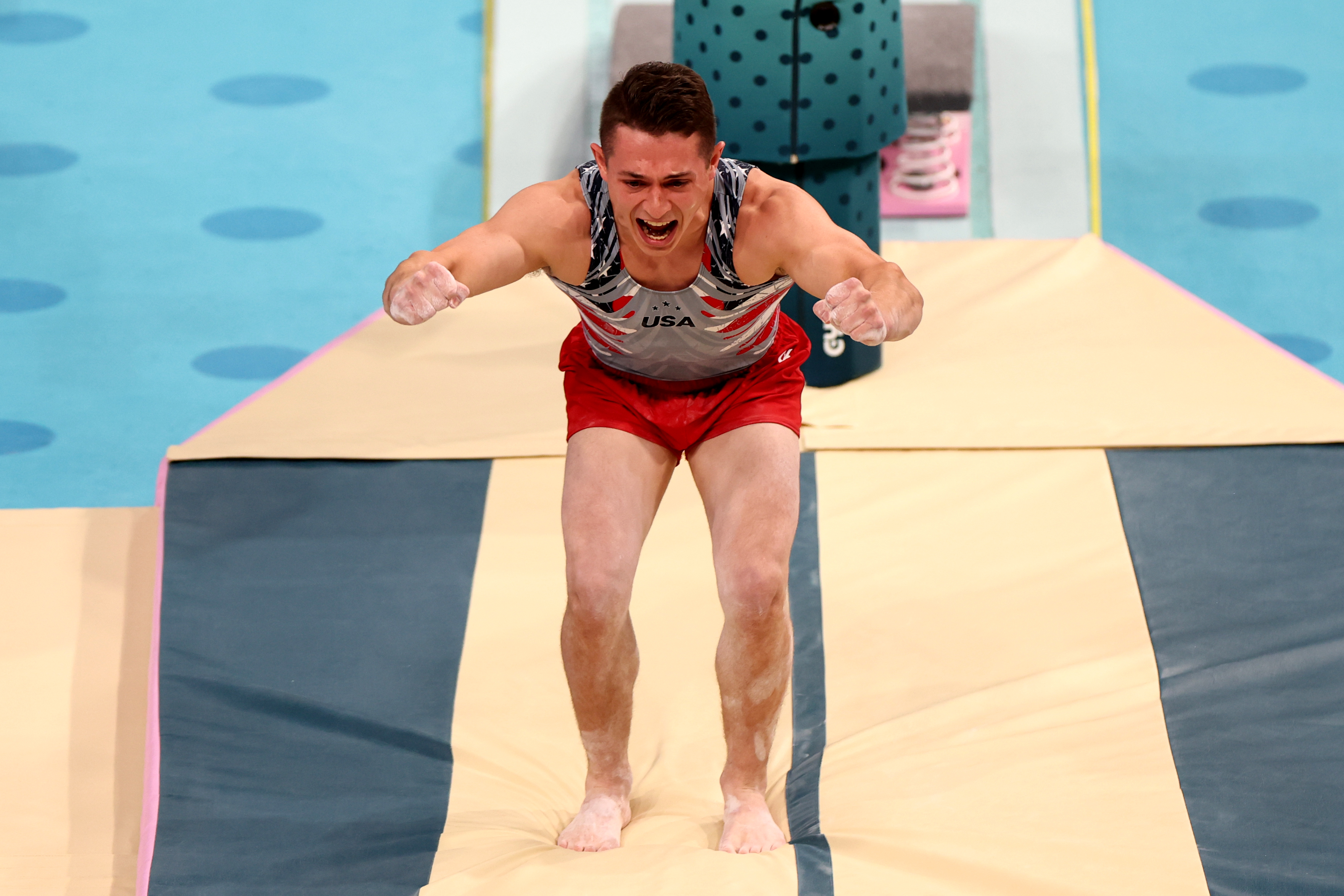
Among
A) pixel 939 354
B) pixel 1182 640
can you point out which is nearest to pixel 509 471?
pixel 939 354

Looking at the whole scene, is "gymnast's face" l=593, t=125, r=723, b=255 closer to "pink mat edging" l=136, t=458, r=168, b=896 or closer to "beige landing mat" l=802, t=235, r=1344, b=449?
"pink mat edging" l=136, t=458, r=168, b=896

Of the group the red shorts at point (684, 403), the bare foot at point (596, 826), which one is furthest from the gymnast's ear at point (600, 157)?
the bare foot at point (596, 826)

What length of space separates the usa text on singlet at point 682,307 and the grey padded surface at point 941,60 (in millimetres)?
2495

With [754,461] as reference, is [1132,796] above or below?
below

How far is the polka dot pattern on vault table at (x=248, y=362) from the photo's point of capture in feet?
15.2

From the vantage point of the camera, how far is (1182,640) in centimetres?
301

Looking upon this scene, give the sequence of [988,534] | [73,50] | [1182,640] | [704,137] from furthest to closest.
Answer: [73,50] → [988,534] → [1182,640] → [704,137]

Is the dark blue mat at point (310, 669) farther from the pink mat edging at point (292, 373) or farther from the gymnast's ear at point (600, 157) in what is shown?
the gymnast's ear at point (600, 157)

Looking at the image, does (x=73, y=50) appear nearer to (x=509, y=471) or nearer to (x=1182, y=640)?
(x=509, y=471)

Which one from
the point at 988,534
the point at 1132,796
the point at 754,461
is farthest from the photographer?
the point at 988,534

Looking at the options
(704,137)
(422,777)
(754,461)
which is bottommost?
(422,777)

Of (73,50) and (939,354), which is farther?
(73,50)

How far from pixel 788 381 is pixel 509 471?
122 cm

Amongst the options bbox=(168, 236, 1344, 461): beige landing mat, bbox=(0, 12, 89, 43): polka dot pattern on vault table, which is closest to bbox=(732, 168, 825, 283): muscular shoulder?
bbox=(168, 236, 1344, 461): beige landing mat
